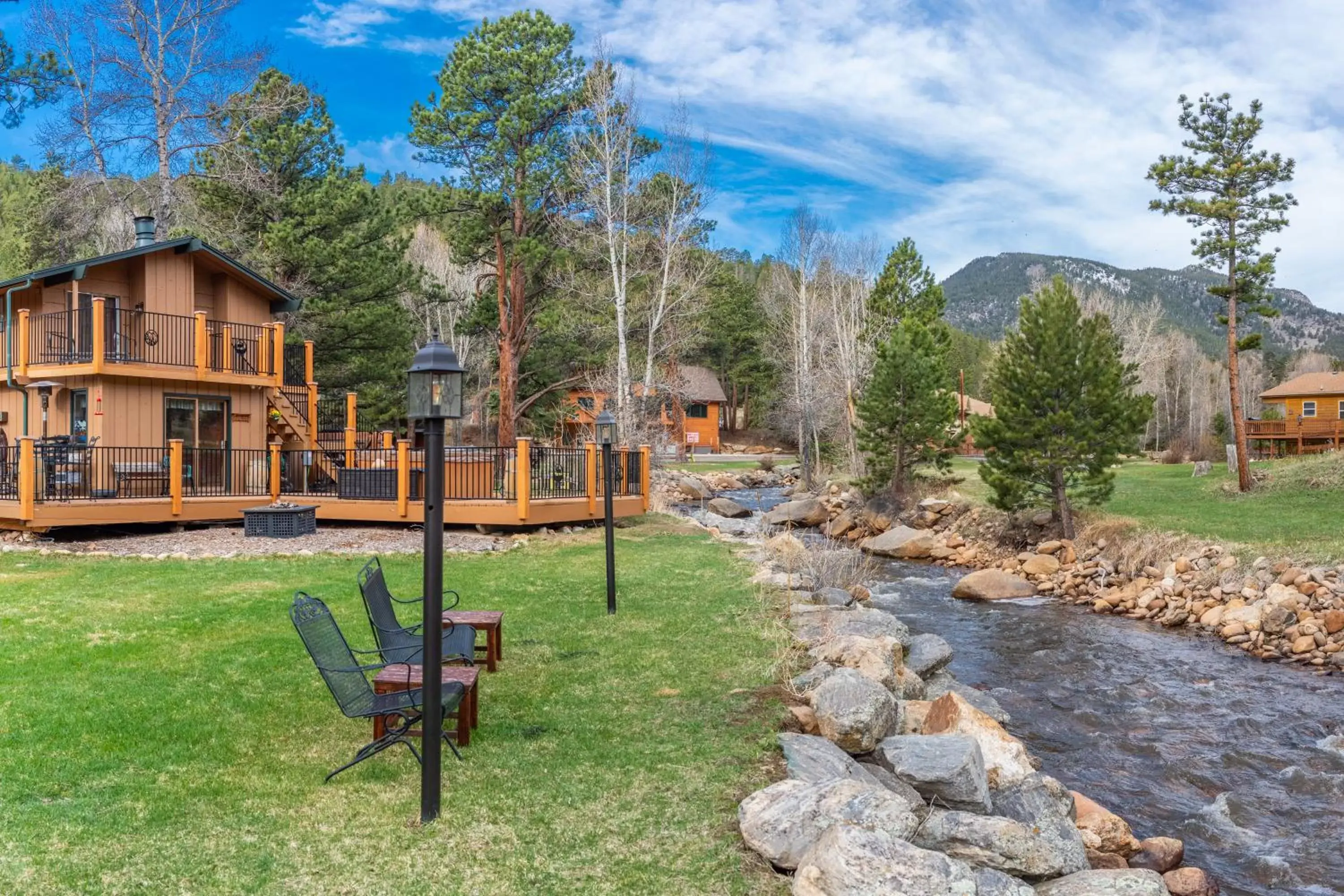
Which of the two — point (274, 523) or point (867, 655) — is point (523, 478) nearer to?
point (274, 523)

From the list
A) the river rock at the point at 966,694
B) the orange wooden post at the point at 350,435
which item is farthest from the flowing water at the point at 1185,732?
the orange wooden post at the point at 350,435

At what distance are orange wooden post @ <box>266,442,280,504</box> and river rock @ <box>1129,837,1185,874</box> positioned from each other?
51.8 ft

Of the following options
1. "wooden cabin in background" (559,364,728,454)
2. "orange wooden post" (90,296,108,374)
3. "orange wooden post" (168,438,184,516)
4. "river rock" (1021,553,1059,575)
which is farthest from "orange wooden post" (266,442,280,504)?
"river rock" (1021,553,1059,575)

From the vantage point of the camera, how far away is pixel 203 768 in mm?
5105

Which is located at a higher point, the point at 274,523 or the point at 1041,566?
the point at 274,523

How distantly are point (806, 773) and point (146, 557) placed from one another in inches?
470

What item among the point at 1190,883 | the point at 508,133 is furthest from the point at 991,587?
the point at 508,133

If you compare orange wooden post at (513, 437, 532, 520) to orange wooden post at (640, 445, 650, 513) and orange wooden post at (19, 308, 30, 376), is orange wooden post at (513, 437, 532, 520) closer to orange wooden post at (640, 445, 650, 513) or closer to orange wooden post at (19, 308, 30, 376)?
orange wooden post at (640, 445, 650, 513)

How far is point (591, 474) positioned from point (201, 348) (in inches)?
331

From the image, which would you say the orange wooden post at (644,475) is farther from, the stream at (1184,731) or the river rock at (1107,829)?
the river rock at (1107,829)

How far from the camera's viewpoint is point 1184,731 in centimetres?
883

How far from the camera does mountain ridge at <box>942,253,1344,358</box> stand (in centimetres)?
12712

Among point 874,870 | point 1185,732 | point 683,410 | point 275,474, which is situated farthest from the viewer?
point 683,410

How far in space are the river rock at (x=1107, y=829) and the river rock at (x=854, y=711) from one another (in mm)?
1406
